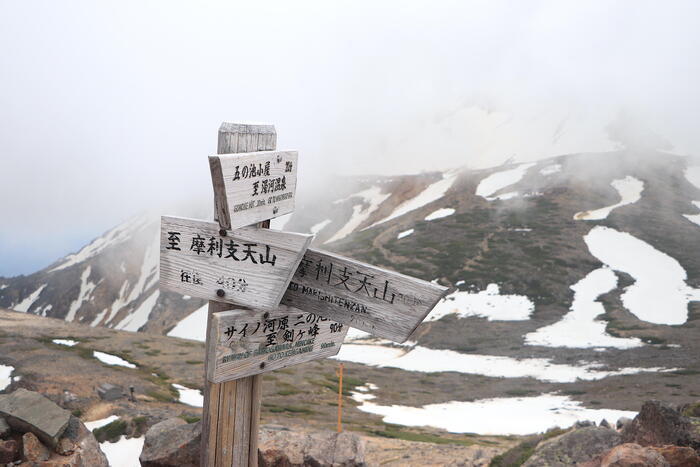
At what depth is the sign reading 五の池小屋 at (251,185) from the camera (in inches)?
180

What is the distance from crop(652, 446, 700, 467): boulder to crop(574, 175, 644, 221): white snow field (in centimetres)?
9433

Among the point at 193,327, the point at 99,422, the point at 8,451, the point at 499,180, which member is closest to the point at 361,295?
the point at 8,451

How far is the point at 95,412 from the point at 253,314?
1957 centimetres

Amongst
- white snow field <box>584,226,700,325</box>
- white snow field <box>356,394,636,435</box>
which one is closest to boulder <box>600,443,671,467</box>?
white snow field <box>356,394,636,435</box>

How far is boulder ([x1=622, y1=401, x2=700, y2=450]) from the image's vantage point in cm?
1062

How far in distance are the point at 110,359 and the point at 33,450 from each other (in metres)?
32.5

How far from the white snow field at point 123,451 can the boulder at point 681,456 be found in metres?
11.7

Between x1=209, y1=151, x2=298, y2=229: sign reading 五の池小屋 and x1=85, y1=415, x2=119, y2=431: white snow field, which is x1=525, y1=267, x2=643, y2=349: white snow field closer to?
x1=85, y1=415, x2=119, y2=431: white snow field

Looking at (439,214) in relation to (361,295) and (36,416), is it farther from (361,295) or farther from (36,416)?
(361,295)

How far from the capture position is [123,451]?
15516 millimetres

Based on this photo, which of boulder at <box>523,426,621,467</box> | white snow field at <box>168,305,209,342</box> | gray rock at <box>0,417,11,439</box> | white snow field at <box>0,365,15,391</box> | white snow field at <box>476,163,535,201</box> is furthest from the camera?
white snow field at <box>476,163,535,201</box>

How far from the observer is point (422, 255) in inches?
3548

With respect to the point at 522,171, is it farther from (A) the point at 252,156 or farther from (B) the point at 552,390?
(A) the point at 252,156

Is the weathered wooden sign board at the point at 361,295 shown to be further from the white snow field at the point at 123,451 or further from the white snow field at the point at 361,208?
the white snow field at the point at 361,208
